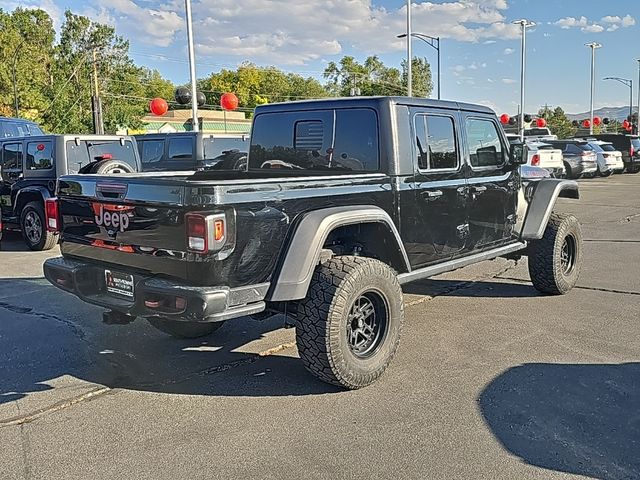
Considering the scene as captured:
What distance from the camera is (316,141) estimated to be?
5086mm

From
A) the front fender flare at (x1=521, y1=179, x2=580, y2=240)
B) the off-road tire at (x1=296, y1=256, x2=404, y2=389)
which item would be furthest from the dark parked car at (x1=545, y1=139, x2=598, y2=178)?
the off-road tire at (x1=296, y1=256, x2=404, y2=389)

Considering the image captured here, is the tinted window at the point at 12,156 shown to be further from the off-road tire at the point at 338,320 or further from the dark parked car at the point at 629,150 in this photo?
the dark parked car at the point at 629,150

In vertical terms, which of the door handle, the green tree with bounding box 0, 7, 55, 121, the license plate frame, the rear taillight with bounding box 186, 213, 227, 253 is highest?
the green tree with bounding box 0, 7, 55, 121

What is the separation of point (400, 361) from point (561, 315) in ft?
6.67

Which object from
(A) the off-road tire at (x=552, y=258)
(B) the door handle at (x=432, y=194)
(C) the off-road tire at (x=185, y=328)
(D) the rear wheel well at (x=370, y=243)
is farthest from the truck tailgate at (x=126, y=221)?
(A) the off-road tire at (x=552, y=258)

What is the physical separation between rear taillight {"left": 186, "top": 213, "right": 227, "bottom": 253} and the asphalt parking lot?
3.59ft

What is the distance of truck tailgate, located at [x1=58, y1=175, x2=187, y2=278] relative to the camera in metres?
3.64

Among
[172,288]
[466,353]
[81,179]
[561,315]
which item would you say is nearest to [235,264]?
[172,288]

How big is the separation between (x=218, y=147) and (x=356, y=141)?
25.2 ft

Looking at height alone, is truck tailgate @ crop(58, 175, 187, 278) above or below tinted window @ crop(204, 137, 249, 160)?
below

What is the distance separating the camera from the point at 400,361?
4754mm

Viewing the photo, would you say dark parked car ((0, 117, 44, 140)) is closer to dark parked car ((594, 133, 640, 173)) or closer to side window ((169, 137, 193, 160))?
side window ((169, 137, 193, 160))

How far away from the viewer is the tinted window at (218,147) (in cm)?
1193

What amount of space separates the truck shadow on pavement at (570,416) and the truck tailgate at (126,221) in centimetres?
215
